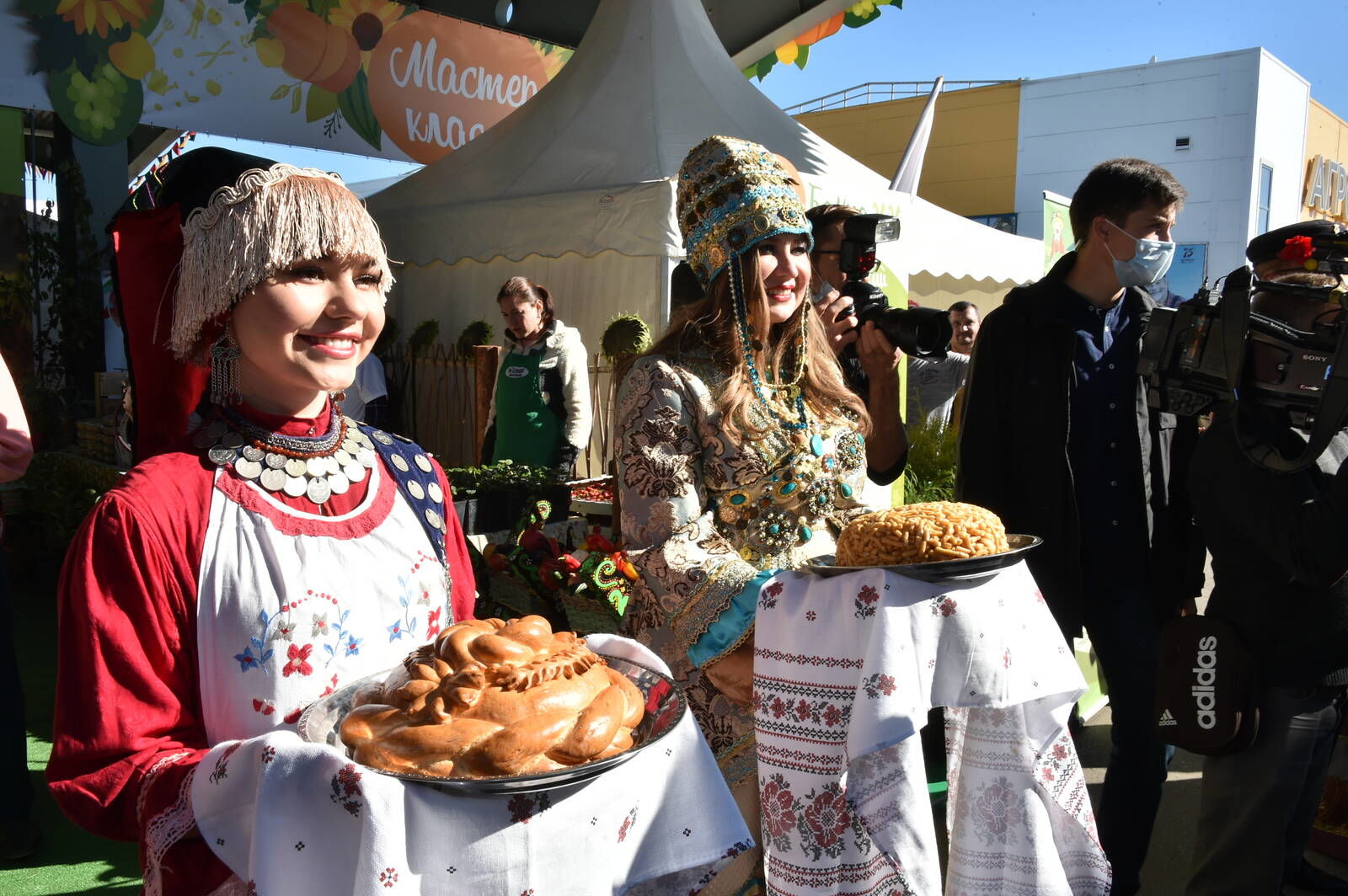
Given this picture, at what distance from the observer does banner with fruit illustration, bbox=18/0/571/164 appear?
625cm

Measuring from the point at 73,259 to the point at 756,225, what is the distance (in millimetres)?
6628

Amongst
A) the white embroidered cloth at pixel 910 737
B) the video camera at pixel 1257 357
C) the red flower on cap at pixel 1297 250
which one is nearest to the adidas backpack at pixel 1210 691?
the video camera at pixel 1257 357

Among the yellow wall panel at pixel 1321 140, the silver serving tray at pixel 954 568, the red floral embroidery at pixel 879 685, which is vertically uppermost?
the yellow wall panel at pixel 1321 140

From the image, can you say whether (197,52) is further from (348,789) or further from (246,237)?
(348,789)

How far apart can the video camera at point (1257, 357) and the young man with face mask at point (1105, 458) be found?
1.14 ft

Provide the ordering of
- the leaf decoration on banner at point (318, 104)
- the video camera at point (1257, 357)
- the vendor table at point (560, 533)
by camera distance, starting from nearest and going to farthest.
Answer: the video camera at point (1257, 357), the vendor table at point (560, 533), the leaf decoration on banner at point (318, 104)

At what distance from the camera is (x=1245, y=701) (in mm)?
2268

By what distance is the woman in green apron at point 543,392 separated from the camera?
5.70 meters

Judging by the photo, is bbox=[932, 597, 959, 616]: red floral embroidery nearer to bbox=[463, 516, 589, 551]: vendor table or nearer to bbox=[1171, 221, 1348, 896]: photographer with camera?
bbox=[1171, 221, 1348, 896]: photographer with camera

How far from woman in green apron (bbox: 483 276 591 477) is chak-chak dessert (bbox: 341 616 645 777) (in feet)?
14.7

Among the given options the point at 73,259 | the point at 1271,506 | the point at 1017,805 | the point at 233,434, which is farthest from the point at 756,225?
the point at 73,259

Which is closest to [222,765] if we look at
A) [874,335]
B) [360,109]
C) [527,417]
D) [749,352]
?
[749,352]

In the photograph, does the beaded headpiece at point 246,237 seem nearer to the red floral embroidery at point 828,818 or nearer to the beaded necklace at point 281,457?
the beaded necklace at point 281,457

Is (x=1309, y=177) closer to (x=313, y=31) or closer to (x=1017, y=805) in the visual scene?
(x=313, y=31)
